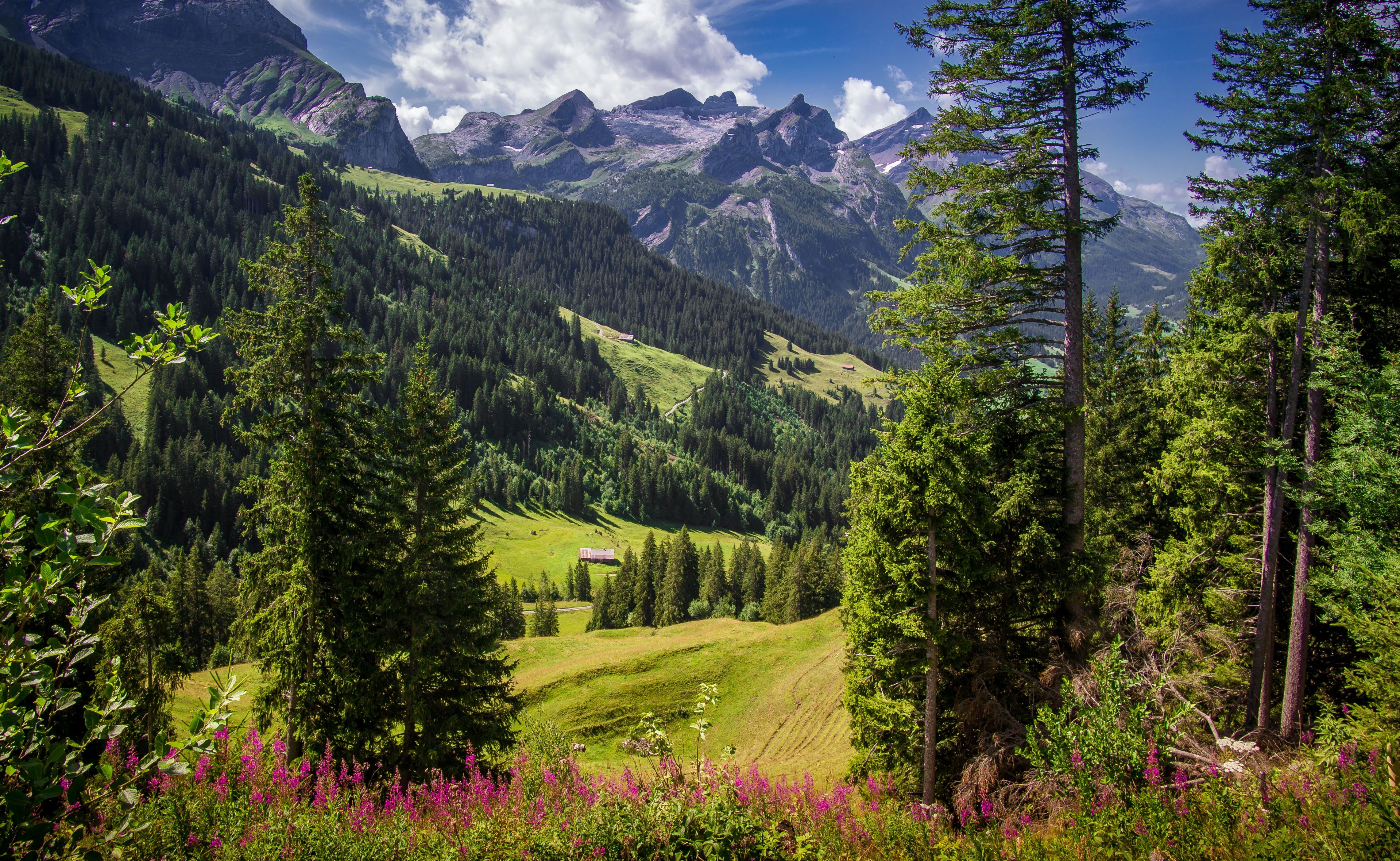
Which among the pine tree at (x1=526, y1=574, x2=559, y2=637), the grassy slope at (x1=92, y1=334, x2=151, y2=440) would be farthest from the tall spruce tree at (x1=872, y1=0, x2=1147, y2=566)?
the grassy slope at (x1=92, y1=334, x2=151, y2=440)

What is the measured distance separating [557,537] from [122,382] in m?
102

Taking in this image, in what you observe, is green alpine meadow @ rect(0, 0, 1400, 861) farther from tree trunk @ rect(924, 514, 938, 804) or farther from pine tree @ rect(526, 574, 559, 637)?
pine tree @ rect(526, 574, 559, 637)

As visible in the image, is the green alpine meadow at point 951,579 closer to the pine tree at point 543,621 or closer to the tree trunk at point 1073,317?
the tree trunk at point 1073,317

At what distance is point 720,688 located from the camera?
150 ft

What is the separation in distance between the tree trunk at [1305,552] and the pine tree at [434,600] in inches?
816

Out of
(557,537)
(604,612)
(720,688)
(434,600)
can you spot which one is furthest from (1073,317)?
(557,537)

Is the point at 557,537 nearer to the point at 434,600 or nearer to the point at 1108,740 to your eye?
the point at 434,600

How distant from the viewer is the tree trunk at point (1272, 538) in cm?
1537

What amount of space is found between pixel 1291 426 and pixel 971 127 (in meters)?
10.3

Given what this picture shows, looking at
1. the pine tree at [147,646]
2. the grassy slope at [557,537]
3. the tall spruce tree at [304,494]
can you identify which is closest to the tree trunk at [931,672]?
the tall spruce tree at [304,494]

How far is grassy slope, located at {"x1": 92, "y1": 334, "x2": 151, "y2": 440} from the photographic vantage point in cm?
12500

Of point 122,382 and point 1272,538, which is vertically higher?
point 122,382

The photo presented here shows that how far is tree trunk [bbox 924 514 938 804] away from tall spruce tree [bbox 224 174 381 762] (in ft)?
47.6

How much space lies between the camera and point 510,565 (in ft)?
382
